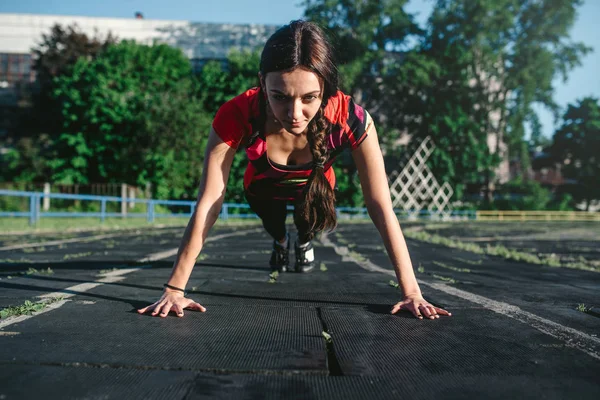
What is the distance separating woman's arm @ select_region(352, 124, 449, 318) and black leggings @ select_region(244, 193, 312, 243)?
4.18 feet

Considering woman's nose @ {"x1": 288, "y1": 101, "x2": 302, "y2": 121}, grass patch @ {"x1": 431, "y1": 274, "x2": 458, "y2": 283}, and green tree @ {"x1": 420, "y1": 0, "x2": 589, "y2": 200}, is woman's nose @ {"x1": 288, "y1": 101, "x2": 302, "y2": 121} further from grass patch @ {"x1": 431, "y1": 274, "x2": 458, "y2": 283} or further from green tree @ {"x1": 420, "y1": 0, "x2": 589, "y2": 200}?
green tree @ {"x1": 420, "y1": 0, "x2": 589, "y2": 200}

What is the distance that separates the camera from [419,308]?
2.41m

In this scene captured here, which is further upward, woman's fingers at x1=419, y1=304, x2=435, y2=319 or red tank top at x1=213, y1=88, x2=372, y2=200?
red tank top at x1=213, y1=88, x2=372, y2=200

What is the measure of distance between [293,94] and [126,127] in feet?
83.7

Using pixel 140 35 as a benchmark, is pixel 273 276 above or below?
below

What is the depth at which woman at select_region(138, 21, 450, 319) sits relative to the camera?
2.35 meters

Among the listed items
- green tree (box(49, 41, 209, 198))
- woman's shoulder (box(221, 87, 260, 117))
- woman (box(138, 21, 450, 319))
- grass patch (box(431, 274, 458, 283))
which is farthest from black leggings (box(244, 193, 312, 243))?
green tree (box(49, 41, 209, 198))

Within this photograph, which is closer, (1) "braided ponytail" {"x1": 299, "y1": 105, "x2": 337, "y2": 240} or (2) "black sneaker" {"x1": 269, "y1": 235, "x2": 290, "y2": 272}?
(1) "braided ponytail" {"x1": 299, "y1": 105, "x2": 337, "y2": 240}

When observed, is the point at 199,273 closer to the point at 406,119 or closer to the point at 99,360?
the point at 99,360

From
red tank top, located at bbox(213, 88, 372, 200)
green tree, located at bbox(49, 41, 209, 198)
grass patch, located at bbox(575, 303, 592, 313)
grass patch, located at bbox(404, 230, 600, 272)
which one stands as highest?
green tree, located at bbox(49, 41, 209, 198)

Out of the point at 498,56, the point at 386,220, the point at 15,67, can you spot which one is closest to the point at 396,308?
the point at 386,220

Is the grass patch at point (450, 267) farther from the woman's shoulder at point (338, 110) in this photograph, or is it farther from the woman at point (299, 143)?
the woman's shoulder at point (338, 110)

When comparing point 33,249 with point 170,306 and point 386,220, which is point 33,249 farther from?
point 386,220

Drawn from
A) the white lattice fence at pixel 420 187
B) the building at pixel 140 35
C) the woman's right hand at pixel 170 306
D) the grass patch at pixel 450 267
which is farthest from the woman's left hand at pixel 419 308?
the building at pixel 140 35
